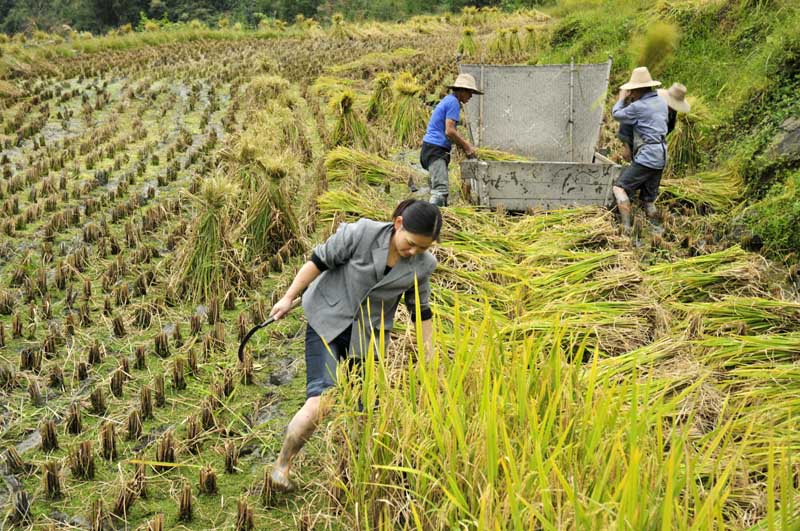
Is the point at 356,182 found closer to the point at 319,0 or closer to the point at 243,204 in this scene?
the point at 243,204

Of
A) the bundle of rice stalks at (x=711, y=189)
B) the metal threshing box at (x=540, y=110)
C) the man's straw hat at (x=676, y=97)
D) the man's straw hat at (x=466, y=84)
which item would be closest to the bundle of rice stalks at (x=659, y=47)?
the metal threshing box at (x=540, y=110)

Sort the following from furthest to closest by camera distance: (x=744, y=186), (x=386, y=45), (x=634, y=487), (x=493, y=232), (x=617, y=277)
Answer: (x=386, y=45) → (x=744, y=186) → (x=493, y=232) → (x=617, y=277) → (x=634, y=487)

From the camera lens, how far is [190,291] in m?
4.18

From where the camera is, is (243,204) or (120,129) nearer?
(243,204)

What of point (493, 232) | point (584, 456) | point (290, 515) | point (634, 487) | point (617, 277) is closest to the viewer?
point (634, 487)

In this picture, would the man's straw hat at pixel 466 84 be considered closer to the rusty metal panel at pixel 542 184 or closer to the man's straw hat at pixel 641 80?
the rusty metal panel at pixel 542 184

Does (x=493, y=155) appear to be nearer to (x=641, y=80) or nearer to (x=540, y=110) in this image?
(x=540, y=110)

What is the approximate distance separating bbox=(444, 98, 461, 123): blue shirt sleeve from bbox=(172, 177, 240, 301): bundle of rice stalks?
1727mm

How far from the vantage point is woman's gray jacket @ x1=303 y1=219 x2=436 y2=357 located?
2.45 meters

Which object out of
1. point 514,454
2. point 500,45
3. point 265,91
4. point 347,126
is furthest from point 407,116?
point 500,45

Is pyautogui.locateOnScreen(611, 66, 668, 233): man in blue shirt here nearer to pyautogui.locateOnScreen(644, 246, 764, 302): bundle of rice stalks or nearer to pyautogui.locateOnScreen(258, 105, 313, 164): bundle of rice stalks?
pyautogui.locateOnScreen(644, 246, 764, 302): bundle of rice stalks

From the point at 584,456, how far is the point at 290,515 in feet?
3.55

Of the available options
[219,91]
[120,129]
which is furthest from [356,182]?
[219,91]

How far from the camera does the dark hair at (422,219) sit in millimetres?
2279
